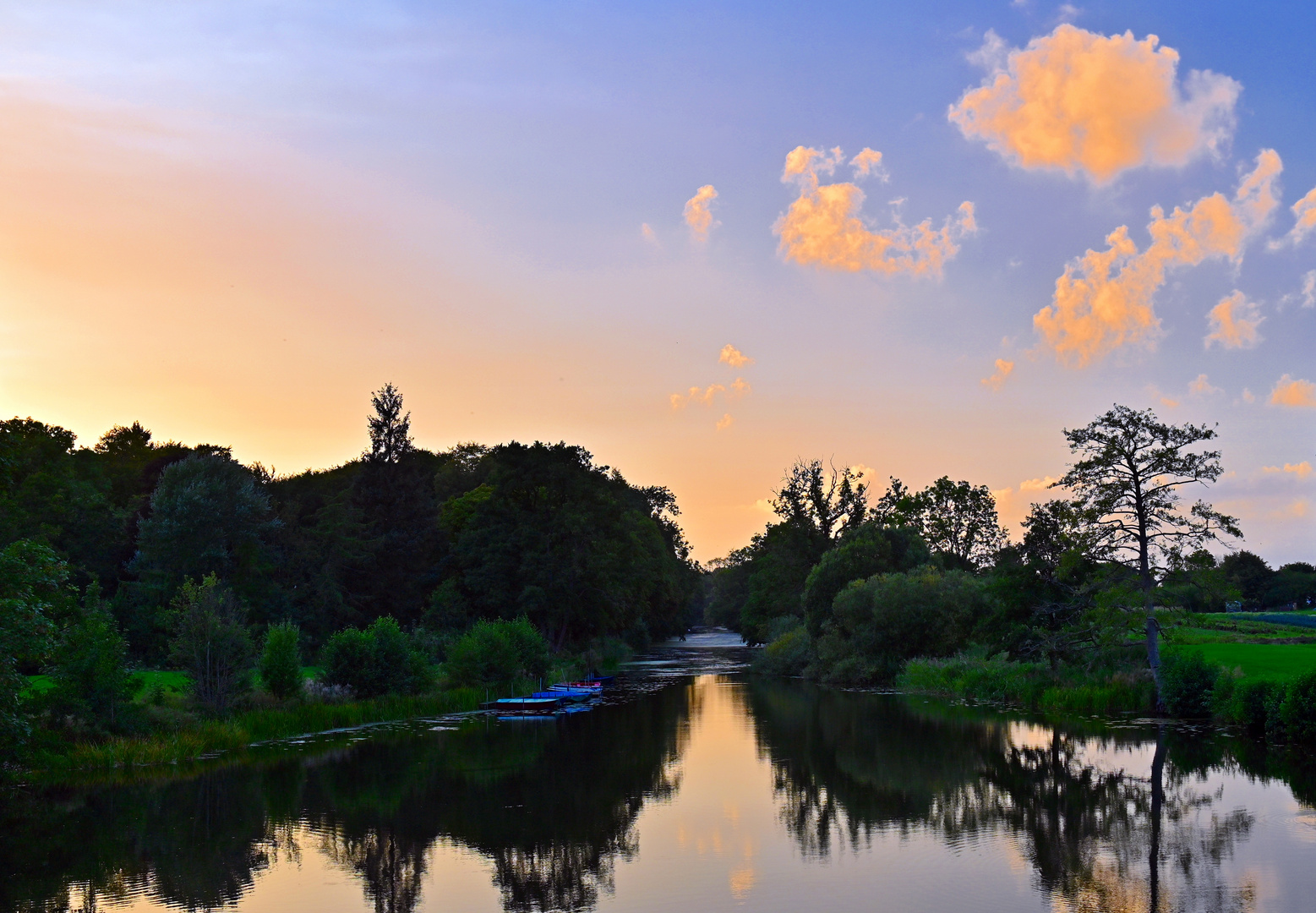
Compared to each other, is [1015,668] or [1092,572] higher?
[1092,572]

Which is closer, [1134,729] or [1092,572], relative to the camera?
[1134,729]

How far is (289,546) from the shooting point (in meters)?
69.2

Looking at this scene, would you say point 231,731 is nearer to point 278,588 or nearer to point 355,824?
point 355,824

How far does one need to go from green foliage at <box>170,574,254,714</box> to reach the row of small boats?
47.9 feet

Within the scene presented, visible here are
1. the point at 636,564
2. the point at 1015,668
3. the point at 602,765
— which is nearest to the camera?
the point at 602,765

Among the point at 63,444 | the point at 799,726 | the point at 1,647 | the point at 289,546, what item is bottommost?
the point at 799,726

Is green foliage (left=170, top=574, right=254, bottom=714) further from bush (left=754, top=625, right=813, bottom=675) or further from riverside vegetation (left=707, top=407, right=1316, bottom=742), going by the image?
bush (left=754, top=625, right=813, bottom=675)

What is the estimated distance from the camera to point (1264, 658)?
42906 millimetres

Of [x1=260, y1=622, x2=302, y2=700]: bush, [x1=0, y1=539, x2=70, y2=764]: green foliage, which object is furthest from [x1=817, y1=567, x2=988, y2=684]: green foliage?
[x1=0, y1=539, x2=70, y2=764]: green foliage

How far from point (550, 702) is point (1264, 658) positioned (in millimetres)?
31416

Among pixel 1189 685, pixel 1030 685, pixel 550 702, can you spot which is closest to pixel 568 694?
pixel 550 702

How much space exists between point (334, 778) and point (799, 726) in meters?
20.1

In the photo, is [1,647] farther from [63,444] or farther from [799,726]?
[63,444]

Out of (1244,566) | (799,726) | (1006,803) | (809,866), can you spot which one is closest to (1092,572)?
(799,726)
